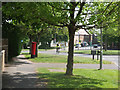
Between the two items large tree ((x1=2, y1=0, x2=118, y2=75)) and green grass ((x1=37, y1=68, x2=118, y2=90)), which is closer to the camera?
green grass ((x1=37, y1=68, x2=118, y2=90))

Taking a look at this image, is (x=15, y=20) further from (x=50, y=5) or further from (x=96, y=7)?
(x=96, y=7)

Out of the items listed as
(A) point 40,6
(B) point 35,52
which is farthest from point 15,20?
(B) point 35,52

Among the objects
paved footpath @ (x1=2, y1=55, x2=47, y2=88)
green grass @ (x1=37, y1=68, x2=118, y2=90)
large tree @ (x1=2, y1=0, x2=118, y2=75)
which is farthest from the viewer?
large tree @ (x1=2, y1=0, x2=118, y2=75)

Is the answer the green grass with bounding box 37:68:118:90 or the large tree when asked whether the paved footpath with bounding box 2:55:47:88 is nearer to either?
the green grass with bounding box 37:68:118:90

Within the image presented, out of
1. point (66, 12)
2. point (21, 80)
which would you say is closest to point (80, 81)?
→ point (21, 80)

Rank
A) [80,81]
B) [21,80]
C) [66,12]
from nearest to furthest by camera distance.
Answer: [21,80], [80,81], [66,12]

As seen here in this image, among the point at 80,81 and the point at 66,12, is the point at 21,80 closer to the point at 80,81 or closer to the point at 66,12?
the point at 80,81

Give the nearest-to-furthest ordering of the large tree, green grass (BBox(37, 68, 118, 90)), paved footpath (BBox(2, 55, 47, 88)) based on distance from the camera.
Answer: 1. paved footpath (BBox(2, 55, 47, 88))
2. green grass (BBox(37, 68, 118, 90))
3. the large tree

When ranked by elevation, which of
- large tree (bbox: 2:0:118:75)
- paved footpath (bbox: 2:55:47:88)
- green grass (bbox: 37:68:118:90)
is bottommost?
green grass (bbox: 37:68:118:90)

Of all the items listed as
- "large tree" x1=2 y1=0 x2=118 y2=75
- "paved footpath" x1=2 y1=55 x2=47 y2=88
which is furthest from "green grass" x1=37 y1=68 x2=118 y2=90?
"large tree" x1=2 y1=0 x2=118 y2=75

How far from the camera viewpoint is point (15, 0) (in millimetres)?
9625

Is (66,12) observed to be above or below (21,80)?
above

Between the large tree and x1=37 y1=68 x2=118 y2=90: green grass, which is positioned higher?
the large tree

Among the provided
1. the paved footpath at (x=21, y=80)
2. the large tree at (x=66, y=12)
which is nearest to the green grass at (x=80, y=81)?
the paved footpath at (x=21, y=80)
